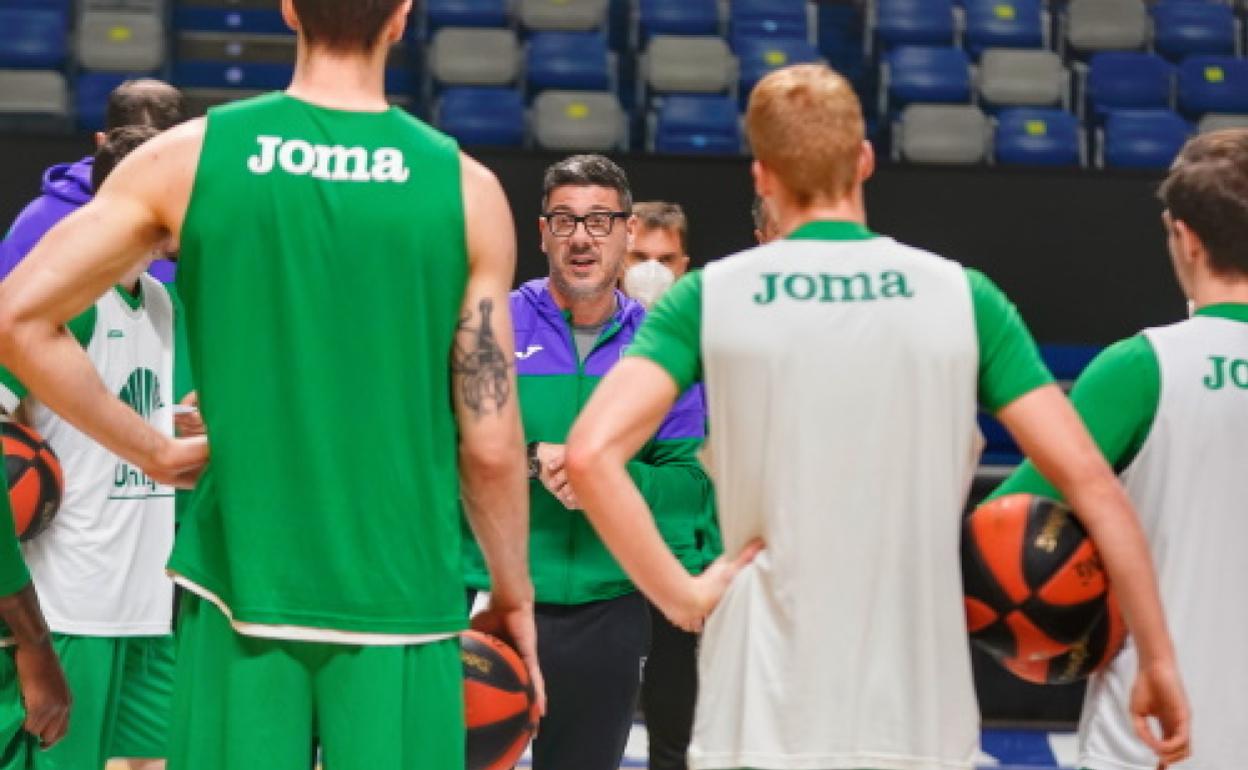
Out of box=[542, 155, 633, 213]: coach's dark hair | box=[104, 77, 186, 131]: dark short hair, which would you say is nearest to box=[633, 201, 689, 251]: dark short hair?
box=[542, 155, 633, 213]: coach's dark hair

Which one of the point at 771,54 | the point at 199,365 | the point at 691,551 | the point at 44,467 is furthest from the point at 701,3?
the point at 199,365

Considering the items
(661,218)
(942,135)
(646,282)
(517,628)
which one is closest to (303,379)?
(517,628)

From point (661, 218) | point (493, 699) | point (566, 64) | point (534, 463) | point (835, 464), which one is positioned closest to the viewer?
point (835, 464)

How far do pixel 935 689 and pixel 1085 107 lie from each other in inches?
425

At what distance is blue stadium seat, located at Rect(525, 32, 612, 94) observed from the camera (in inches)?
498

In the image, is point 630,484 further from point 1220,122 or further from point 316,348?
point 1220,122

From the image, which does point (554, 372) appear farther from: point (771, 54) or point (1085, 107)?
point (1085, 107)

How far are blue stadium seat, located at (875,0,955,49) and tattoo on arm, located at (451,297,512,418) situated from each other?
10.6m

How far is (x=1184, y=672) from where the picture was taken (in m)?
3.49

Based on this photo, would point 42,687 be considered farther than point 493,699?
Yes

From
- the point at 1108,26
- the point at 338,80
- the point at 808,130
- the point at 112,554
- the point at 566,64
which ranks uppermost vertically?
the point at 1108,26

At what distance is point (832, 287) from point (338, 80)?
34.6 inches

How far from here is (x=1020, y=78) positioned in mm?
12930

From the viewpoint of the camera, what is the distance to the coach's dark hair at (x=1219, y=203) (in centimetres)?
361
